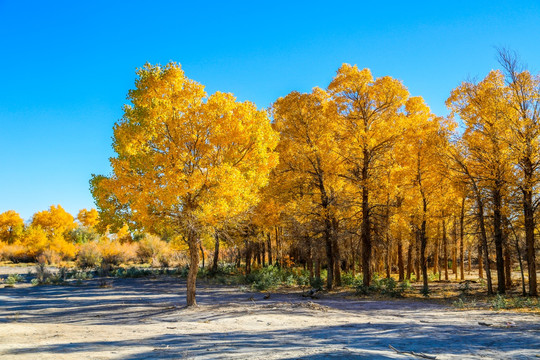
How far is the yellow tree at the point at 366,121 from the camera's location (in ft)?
56.9

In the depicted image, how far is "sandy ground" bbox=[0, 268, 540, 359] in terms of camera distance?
20.2ft

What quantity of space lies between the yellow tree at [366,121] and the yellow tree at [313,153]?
0.68 metres

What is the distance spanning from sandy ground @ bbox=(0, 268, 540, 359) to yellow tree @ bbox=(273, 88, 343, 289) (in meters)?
4.77

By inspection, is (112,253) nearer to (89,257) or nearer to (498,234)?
(89,257)

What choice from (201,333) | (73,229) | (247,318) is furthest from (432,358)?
(73,229)

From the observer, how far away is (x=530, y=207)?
15.9m

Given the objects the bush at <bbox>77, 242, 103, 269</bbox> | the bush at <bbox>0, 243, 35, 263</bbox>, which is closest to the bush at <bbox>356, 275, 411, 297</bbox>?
the bush at <bbox>77, 242, 103, 269</bbox>

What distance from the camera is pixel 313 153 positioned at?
18344mm

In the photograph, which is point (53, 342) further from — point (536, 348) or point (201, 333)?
point (536, 348)

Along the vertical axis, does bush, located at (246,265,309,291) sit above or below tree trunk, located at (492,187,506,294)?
below

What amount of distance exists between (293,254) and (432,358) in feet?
116

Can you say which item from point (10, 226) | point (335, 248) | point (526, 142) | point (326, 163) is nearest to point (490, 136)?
point (526, 142)

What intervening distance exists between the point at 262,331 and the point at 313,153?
11.0 meters

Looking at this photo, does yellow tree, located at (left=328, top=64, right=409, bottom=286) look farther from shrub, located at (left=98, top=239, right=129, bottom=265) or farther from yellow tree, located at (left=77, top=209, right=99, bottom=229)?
yellow tree, located at (left=77, top=209, right=99, bottom=229)
